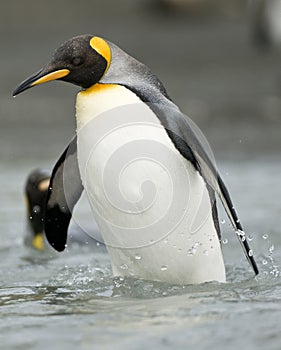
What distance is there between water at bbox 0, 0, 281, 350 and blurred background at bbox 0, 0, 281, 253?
24 millimetres

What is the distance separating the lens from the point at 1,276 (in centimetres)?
572

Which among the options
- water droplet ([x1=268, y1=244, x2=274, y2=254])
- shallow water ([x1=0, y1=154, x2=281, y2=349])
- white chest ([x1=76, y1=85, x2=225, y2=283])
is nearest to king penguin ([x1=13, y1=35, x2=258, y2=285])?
white chest ([x1=76, y1=85, x2=225, y2=283])

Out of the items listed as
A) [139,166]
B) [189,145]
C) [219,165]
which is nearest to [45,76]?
[139,166]

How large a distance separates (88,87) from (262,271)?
1414 mm

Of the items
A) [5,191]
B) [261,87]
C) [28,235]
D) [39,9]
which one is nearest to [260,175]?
[5,191]

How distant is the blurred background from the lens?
1072cm

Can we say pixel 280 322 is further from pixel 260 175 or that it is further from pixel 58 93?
pixel 58 93

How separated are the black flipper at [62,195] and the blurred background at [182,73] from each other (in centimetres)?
247

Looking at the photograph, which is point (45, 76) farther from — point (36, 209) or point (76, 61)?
point (36, 209)

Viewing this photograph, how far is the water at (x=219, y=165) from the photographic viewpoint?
411 centimetres

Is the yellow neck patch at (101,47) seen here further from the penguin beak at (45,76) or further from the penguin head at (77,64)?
the penguin beak at (45,76)

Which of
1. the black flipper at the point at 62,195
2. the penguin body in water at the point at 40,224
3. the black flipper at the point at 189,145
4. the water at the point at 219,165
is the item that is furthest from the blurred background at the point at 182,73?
the black flipper at the point at 189,145

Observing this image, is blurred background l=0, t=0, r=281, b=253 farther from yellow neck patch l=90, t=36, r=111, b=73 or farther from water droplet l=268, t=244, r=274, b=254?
yellow neck patch l=90, t=36, r=111, b=73

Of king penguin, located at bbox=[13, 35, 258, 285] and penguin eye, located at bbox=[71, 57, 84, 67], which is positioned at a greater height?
penguin eye, located at bbox=[71, 57, 84, 67]
